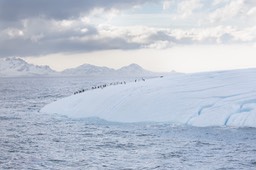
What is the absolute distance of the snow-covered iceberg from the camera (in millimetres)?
39812

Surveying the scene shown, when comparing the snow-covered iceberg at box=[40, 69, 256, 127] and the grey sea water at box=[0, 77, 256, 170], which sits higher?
the snow-covered iceberg at box=[40, 69, 256, 127]

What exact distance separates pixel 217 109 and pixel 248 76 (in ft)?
47.3

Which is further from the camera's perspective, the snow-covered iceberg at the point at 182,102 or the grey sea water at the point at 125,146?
the snow-covered iceberg at the point at 182,102

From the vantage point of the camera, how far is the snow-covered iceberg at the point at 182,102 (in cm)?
3981

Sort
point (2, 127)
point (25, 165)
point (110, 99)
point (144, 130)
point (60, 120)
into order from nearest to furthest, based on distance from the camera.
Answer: point (25, 165) → point (144, 130) → point (2, 127) → point (60, 120) → point (110, 99)

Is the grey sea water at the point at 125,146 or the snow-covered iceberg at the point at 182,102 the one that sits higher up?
the snow-covered iceberg at the point at 182,102

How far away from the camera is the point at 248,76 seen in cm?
5269

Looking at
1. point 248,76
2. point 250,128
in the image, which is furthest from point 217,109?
point 248,76

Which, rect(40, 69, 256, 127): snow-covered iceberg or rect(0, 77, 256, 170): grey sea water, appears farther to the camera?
rect(40, 69, 256, 127): snow-covered iceberg

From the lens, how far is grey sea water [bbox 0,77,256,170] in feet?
84.7

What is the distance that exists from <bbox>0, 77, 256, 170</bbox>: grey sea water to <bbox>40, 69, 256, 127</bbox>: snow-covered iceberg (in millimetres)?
2127

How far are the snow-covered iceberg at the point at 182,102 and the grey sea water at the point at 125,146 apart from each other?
83.7 inches

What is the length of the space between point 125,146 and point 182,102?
1489cm

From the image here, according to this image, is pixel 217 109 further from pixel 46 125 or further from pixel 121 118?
pixel 46 125
